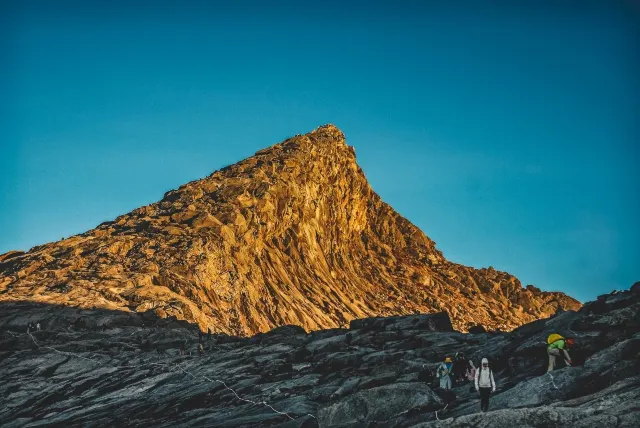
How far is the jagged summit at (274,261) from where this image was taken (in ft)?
247

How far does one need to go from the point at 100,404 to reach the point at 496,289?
432ft

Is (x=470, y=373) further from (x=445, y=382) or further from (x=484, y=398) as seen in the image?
(x=484, y=398)

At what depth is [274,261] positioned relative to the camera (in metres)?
104

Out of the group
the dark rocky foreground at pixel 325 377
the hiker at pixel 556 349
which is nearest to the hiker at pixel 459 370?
the dark rocky foreground at pixel 325 377

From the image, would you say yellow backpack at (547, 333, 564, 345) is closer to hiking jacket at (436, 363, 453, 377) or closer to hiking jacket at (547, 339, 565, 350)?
hiking jacket at (547, 339, 565, 350)

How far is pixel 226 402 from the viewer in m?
31.2

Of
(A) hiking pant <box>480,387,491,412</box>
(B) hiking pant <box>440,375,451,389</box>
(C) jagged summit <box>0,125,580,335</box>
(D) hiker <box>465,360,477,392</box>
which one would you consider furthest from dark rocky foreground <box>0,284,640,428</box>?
(C) jagged summit <box>0,125,580,335</box>

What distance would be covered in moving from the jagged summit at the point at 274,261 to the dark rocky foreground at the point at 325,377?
18756 mm

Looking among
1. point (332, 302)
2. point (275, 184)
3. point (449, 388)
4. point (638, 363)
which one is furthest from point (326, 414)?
point (275, 184)

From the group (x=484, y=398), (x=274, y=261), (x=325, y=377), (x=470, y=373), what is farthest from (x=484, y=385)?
(x=274, y=261)

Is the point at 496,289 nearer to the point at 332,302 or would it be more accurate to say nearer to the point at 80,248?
the point at 332,302

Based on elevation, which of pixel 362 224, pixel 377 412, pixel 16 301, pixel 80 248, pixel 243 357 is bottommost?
pixel 377 412

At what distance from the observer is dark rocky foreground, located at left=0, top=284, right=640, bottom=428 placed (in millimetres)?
21000

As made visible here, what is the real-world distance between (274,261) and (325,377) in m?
71.9
